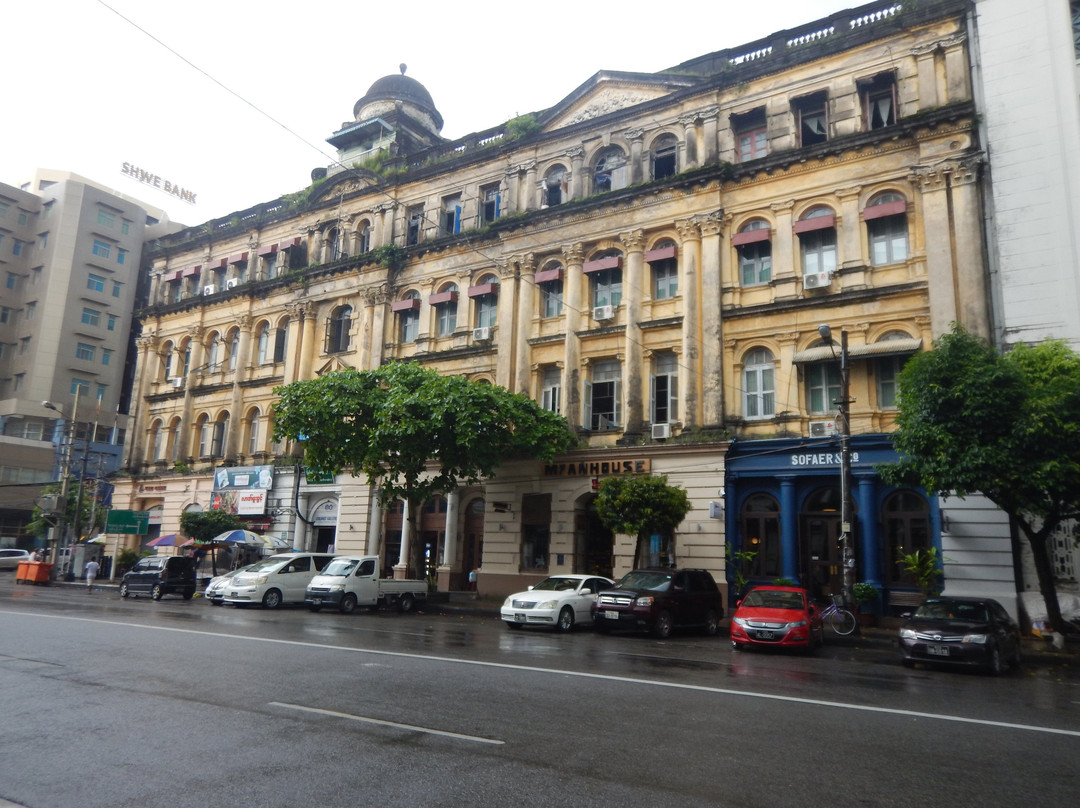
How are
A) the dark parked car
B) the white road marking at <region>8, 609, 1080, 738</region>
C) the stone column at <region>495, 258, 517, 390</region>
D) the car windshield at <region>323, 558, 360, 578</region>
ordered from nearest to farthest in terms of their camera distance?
the white road marking at <region>8, 609, 1080, 738</region>, the dark parked car, the car windshield at <region>323, 558, 360, 578</region>, the stone column at <region>495, 258, 517, 390</region>

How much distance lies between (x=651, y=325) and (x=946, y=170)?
9904 millimetres

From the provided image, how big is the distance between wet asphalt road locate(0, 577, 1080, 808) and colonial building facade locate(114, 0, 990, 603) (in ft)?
36.0

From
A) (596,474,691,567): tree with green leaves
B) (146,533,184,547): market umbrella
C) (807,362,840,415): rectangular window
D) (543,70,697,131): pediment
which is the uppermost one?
(543,70,697,131): pediment

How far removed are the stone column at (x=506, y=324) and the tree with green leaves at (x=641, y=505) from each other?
27.3ft

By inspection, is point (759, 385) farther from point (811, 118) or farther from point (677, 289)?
point (811, 118)

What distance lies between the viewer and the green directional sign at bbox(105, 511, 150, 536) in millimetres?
36156

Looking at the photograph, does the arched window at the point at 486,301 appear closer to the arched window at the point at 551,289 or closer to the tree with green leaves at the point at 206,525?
the arched window at the point at 551,289

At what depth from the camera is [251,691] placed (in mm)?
8758

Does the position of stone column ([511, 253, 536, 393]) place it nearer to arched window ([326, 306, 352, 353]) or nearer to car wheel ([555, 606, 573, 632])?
arched window ([326, 306, 352, 353])

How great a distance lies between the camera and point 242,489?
36312 millimetres

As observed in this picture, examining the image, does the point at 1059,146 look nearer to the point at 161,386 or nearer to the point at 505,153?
the point at 505,153

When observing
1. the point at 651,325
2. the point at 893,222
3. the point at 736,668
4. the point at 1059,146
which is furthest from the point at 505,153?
the point at 736,668

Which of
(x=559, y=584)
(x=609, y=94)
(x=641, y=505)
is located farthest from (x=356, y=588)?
(x=609, y=94)

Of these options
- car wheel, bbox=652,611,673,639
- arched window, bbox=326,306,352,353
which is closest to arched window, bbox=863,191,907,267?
car wheel, bbox=652,611,673,639
